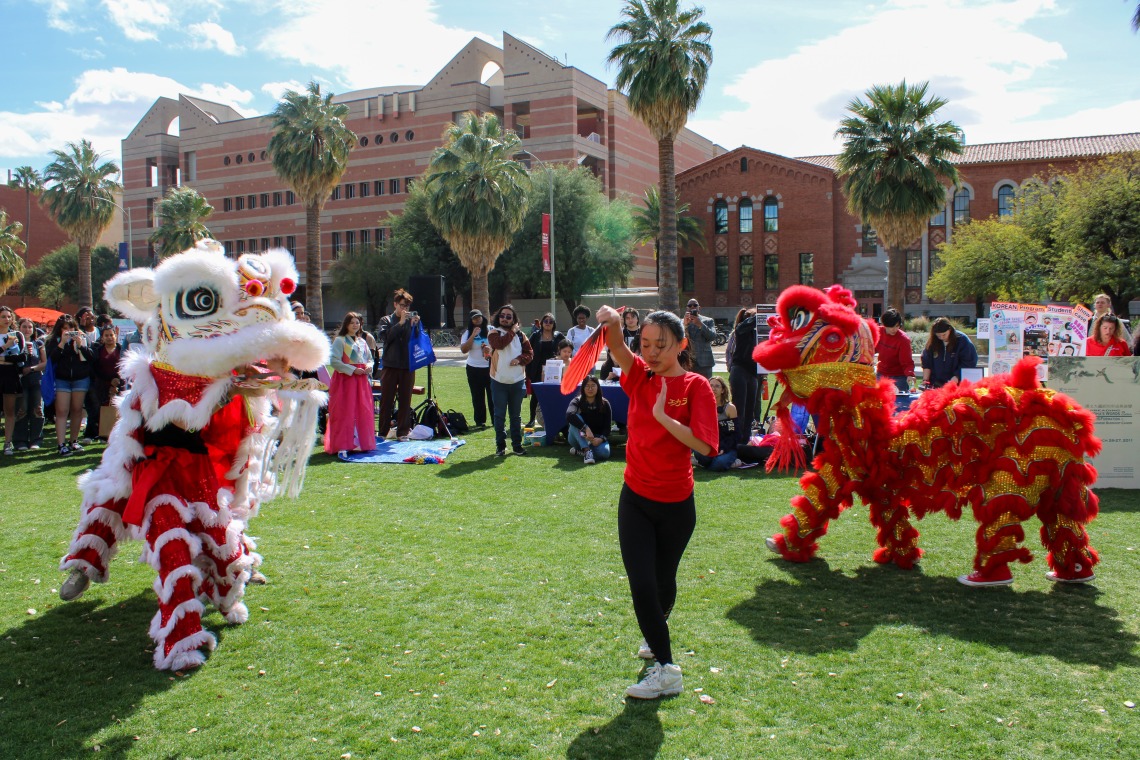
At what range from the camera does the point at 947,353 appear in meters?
9.72

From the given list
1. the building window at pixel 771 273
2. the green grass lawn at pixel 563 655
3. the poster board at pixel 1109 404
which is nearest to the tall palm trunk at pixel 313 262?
the building window at pixel 771 273

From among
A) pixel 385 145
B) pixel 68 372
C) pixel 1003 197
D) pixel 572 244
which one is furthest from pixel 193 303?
pixel 385 145

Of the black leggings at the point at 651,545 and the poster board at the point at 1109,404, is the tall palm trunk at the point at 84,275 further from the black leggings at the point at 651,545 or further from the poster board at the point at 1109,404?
the black leggings at the point at 651,545

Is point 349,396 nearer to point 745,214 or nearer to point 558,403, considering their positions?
point 558,403

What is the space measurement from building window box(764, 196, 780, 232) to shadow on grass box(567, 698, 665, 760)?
44266mm

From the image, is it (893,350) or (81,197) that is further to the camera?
(81,197)

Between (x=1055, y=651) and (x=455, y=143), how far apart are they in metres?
28.2

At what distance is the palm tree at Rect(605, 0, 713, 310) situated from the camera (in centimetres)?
2342

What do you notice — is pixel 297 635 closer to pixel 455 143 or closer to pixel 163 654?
pixel 163 654

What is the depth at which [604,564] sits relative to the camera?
567cm

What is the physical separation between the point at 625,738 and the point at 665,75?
22647 millimetres

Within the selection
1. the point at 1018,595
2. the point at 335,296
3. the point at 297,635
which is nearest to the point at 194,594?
the point at 297,635

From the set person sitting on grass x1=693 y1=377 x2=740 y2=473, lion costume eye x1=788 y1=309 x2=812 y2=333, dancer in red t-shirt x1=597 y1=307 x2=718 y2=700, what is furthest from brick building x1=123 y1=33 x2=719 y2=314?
→ dancer in red t-shirt x1=597 y1=307 x2=718 y2=700

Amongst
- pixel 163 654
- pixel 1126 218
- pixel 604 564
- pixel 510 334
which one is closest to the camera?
pixel 163 654
